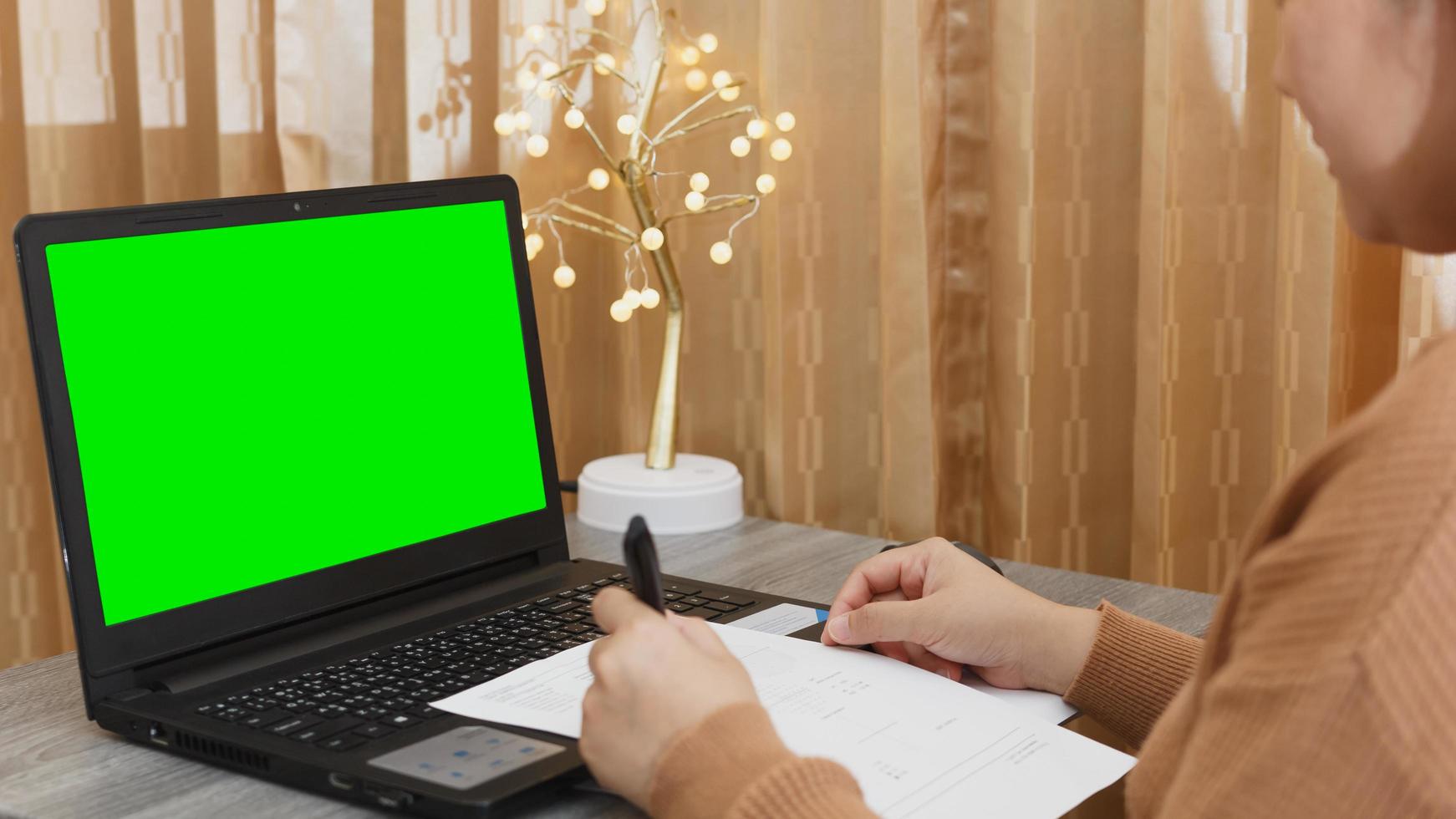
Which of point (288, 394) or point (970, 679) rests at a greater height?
point (288, 394)

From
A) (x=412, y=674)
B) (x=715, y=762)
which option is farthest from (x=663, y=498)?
(x=715, y=762)

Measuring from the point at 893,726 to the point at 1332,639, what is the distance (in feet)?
1.08

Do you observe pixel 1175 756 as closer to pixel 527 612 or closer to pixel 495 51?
pixel 527 612

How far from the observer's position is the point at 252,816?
0.71 metres

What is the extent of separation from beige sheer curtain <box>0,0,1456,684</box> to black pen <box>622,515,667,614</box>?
770 mm

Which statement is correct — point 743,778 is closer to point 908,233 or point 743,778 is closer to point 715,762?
point 715,762

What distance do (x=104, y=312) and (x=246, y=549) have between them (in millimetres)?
169

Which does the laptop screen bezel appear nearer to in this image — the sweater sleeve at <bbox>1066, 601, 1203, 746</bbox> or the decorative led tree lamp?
the decorative led tree lamp

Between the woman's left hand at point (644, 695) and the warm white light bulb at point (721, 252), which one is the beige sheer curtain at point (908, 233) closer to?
the warm white light bulb at point (721, 252)

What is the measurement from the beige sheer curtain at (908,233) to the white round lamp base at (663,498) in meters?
0.16

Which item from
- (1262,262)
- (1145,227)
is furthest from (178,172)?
(1262,262)

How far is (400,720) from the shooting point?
0.78m

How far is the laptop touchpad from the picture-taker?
71 centimetres

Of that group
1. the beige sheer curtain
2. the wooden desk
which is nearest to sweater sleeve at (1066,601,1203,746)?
the wooden desk
